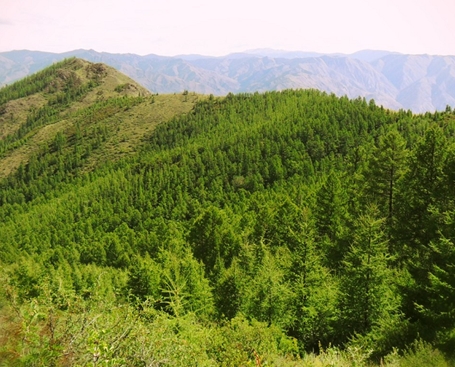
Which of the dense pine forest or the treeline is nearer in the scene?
the dense pine forest

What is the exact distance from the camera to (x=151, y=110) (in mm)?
188125

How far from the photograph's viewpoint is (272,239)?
43125 millimetres

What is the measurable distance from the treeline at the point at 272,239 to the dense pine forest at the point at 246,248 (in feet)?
0.55

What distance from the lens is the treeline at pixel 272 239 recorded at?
55.7ft

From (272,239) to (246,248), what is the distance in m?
10.3

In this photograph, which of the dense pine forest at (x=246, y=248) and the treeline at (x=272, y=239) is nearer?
the dense pine forest at (x=246, y=248)

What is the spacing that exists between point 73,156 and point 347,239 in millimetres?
155608

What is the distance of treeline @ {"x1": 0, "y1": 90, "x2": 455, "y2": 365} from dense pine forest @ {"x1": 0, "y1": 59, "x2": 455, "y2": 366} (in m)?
0.17

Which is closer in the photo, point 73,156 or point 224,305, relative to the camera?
point 224,305

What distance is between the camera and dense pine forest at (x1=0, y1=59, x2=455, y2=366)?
29.0ft

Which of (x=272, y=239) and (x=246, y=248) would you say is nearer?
(x=246, y=248)

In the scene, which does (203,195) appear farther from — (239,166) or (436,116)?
(436,116)

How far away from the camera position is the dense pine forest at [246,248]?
8.83 m

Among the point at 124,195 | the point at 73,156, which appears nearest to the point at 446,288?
the point at 124,195
